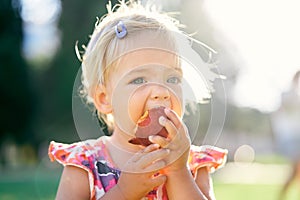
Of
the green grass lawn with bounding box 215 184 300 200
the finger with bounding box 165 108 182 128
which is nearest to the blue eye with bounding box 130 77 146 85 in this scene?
the finger with bounding box 165 108 182 128

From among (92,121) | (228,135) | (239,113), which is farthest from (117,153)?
(239,113)

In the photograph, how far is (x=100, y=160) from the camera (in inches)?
81.9

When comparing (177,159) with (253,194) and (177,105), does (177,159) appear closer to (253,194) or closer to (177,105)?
(177,105)

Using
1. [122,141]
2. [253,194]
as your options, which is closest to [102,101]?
[122,141]

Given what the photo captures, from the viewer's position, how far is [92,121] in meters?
2.03

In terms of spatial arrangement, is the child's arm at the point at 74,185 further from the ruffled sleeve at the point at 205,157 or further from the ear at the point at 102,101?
the ruffled sleeve at the point at 205,157

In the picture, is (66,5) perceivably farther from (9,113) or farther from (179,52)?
(179,52)

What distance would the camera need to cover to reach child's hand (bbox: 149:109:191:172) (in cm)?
177

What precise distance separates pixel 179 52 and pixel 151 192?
0.37 metres

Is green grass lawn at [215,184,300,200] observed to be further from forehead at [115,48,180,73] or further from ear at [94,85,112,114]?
forehead at [115,48,180,73]

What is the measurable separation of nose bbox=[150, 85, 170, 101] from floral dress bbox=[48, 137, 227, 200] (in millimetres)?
256

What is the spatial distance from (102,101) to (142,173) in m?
0.34

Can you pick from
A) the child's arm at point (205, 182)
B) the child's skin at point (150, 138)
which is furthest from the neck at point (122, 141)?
the child's arm at point (205, 182)

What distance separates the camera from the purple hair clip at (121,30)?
1.98 metres
